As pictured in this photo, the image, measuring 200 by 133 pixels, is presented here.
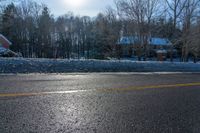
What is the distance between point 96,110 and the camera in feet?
18.5

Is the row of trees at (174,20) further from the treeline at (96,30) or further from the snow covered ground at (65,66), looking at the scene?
the snow covered ground at (65,66)

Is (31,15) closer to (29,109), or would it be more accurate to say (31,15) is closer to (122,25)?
(122,25)

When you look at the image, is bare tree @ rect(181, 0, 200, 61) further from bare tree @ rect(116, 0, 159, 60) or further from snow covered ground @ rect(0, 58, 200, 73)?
snow covered ground @ rect(0, 58, 200, 73)

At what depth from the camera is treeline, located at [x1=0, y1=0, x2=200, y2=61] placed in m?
37.3

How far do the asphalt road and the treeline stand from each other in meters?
22.5

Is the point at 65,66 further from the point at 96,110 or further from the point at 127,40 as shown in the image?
the point at 127,40

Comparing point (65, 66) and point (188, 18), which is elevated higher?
point (188, 18)

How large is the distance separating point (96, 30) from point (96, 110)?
2543 inches

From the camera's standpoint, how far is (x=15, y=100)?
20.0 feet

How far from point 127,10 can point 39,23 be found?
43676mm

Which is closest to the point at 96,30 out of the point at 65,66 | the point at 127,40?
the point at 127,40

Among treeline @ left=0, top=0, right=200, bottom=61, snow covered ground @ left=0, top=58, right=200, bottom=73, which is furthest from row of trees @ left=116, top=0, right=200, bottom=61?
snow covered ground @ left=0, top=58, right=200, bottom=73

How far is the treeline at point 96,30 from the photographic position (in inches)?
1470

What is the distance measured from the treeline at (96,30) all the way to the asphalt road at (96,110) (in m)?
22.5
